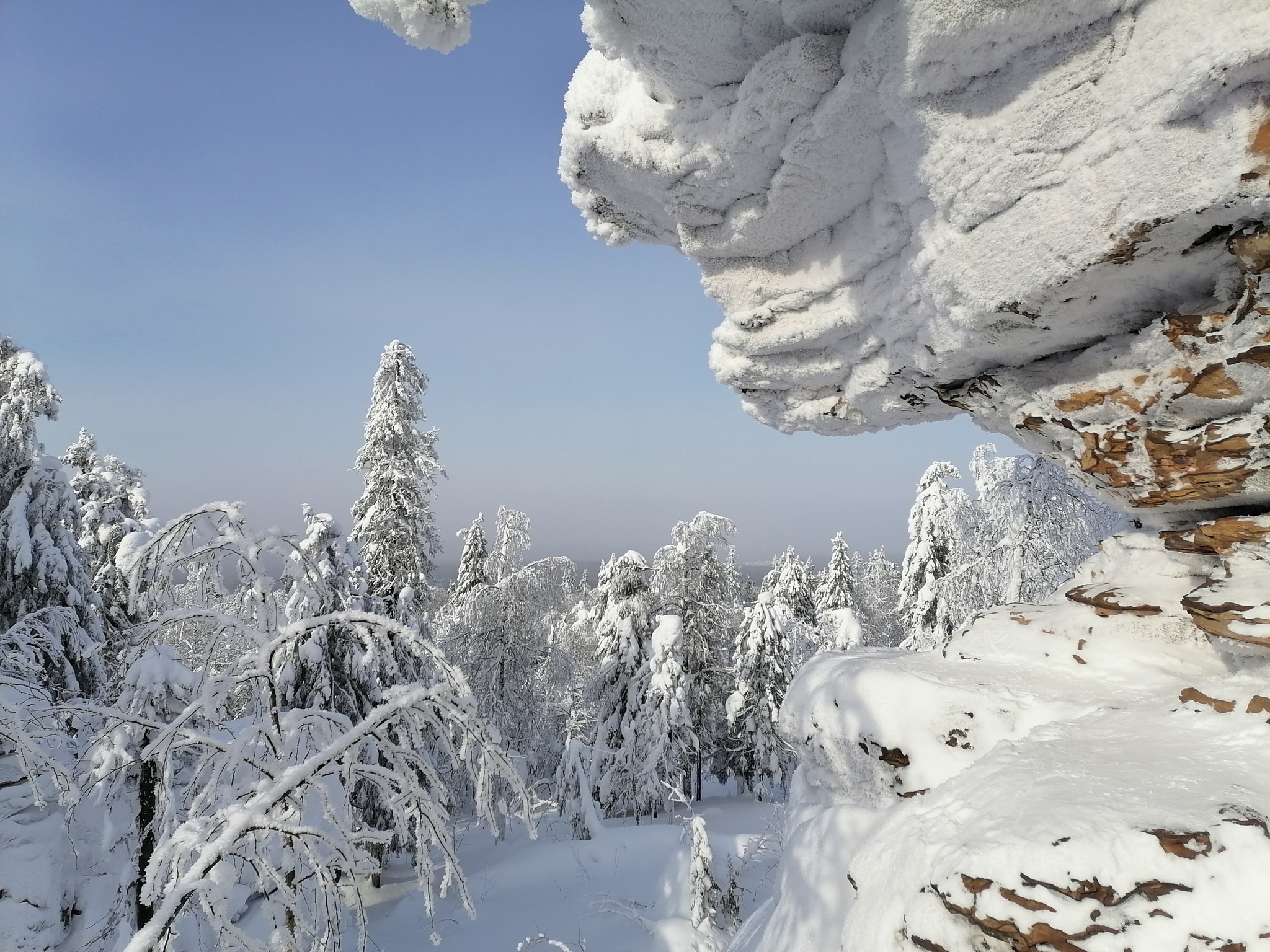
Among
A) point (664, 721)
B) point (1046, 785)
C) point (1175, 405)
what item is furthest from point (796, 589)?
point (1046, 785)

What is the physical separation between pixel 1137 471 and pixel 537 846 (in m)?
14.2

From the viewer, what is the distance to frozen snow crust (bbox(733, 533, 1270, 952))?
2.69 meters

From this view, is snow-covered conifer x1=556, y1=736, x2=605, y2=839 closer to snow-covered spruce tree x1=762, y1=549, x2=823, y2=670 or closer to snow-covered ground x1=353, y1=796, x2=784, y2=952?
snow-covered ground x1=353, y1=796, x2=784, y2=952

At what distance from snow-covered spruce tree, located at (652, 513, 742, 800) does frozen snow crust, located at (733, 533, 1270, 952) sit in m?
13.3

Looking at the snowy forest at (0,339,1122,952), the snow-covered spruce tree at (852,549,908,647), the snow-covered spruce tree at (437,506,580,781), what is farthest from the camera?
the snow-covered spruce tree at (852,549,908,647)

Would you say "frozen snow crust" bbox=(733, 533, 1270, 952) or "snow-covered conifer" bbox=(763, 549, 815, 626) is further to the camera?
"snow-covered conifer" bbox=(763, 549, 815, 626)

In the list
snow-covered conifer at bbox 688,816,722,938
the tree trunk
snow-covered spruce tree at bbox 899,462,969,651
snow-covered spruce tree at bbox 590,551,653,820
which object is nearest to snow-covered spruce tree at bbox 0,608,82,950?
the tree trunk

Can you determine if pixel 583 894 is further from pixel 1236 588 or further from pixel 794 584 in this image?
pixel 794 584

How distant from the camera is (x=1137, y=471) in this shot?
4121 mm

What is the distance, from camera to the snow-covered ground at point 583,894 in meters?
9.66

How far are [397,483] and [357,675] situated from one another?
15.9 ft

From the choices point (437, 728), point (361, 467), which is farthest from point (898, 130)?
point (361, 467)

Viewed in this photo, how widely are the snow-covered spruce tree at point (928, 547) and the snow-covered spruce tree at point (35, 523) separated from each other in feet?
60.5

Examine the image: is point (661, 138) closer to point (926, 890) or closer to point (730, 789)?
point (926, 890)
